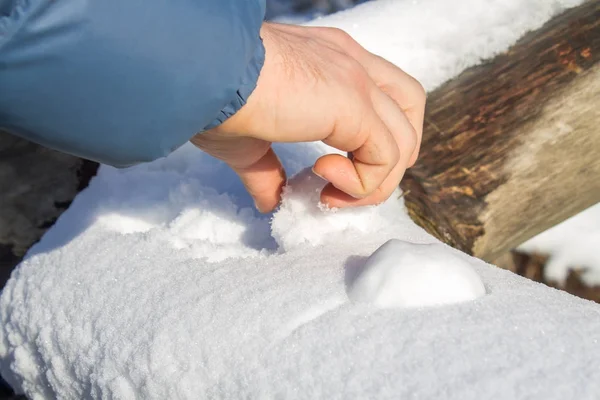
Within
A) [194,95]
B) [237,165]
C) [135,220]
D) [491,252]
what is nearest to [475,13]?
[491,252]

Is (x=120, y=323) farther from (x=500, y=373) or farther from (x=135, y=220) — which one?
(x=500, y=373)

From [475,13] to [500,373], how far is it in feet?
3.60

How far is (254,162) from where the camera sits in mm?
1154

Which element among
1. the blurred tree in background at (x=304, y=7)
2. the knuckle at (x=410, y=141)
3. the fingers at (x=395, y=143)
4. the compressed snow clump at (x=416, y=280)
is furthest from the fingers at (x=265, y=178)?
the blurred tree in background at (x=304, y=7)

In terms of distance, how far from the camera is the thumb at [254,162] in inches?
42.5

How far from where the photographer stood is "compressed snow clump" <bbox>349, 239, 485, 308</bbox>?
86 cm

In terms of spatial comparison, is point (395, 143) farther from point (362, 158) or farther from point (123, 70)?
point (123, 70)

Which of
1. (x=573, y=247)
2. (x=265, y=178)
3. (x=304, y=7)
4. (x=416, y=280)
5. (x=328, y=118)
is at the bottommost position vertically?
(x=304, y=7)

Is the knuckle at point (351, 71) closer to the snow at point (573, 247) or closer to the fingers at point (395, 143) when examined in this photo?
the fingers at point (395, 143)

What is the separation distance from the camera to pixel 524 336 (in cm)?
78

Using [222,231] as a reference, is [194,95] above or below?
above

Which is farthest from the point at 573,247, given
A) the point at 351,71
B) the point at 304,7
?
the point at 304,7

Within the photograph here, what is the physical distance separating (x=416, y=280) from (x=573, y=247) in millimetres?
1385

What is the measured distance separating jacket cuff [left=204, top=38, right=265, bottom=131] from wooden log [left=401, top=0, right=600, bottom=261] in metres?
0.59
